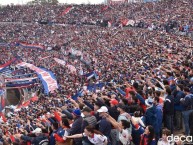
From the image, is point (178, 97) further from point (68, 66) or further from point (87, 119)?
point (68, 66)

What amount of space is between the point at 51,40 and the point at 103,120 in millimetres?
37368

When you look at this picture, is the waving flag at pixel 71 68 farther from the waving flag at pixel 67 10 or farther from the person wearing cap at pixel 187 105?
the waving flag at pixel 67 10

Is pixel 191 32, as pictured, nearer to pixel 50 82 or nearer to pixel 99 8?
pixel 50 82

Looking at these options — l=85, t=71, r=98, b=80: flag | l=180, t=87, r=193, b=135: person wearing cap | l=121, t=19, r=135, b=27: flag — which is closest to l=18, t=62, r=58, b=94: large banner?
l=85, t=71, r=98, b=80: flag

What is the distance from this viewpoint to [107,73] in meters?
19.6

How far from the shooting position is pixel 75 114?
6953mm

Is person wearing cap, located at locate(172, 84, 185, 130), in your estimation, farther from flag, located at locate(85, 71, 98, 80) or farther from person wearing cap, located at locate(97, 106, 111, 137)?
flag, located at locate(85, 71, 98, 80)

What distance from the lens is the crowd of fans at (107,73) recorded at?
6.96 m

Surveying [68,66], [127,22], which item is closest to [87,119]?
[68,66]

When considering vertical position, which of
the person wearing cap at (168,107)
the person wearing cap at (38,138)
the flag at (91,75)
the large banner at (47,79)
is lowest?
the large banner at (47,79)

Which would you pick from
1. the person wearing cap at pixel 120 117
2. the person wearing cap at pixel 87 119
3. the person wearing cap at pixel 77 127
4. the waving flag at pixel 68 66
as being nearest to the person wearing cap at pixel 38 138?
the person wearing cap at pixel 77 127

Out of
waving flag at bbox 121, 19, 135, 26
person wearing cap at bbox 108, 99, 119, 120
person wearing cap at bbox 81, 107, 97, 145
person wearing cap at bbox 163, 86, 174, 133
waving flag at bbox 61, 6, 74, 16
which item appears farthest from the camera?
waving flag at bbox 61, 6, 74, 16

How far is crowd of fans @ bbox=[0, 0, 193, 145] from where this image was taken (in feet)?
22.9

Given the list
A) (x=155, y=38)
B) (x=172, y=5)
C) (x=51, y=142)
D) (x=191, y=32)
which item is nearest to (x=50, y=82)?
(x=155, y=38)
